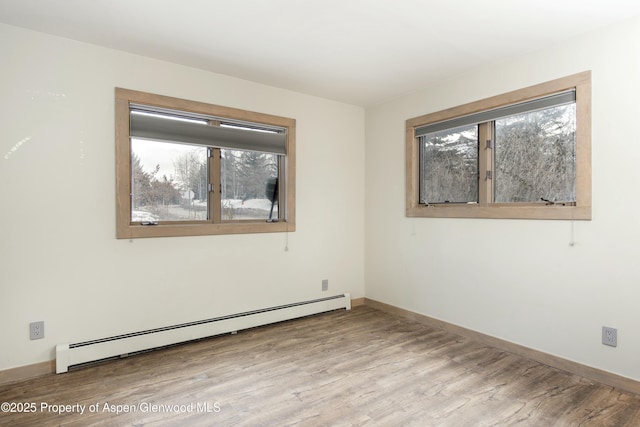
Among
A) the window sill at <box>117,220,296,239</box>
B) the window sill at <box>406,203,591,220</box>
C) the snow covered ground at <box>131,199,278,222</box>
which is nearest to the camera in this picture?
the window sill at <box>406,203,591,220</box>

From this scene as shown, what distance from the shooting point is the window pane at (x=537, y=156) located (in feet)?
9.30

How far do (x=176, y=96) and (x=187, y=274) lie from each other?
1.67 metres

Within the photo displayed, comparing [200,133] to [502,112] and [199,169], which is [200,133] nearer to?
[199,169]

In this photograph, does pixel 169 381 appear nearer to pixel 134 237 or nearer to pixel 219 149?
pixel 134 237

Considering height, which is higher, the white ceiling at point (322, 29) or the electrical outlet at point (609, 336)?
the white ceiling at point (322, 29)

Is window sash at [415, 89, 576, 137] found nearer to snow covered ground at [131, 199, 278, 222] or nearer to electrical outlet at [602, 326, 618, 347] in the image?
electrical outlet at [602, 326, 618, 347]

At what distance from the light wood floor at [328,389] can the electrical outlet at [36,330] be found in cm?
31

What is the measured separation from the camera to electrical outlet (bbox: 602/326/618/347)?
2.51 m

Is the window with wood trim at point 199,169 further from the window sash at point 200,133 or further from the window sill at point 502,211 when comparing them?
the window sill at point 502,211

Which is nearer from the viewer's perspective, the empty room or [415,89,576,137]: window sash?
the empty room

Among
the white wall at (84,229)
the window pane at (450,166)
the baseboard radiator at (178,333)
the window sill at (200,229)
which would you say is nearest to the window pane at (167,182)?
the window sill at (200,229)

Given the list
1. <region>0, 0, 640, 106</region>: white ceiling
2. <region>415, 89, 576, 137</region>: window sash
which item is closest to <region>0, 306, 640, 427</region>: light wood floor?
<region>415, 89, 576, 137</region>: window sash

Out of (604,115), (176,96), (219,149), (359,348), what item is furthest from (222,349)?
(604,115)

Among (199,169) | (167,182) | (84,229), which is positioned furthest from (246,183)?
(84,229)
